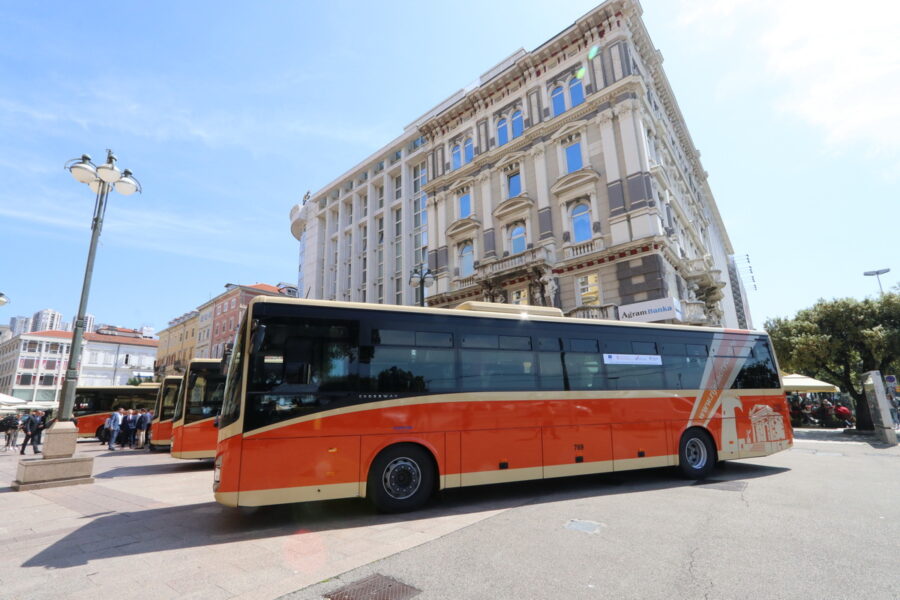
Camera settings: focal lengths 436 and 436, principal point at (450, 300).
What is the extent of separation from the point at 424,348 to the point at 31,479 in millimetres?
9279

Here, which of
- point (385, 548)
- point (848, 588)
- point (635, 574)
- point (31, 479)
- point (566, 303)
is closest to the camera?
point (848, 588)

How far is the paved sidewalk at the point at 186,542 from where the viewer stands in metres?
3.96

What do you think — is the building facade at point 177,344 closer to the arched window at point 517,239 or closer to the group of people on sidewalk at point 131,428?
the group of people on sidewalk at point 131,428

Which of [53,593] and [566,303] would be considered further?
[566,303]

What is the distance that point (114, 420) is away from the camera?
1970 centimetres

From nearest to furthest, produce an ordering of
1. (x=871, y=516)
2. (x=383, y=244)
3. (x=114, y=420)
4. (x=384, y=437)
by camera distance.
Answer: (x=871, y=516) → (x=384, y=437) → (x=114, y=420) → (x=383, y=244)

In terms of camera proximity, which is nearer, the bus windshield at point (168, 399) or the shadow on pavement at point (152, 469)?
the shadow on pavement at point (152, 469)

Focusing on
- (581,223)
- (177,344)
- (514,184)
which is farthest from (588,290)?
(177,344)

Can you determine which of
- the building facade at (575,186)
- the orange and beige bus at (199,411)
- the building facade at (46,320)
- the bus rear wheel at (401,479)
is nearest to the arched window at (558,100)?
the building facade at (575,186)

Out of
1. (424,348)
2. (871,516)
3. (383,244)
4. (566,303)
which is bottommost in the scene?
(871,516)

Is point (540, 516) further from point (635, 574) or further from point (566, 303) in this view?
point (566, 303)

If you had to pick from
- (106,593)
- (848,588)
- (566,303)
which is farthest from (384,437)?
(566,303)

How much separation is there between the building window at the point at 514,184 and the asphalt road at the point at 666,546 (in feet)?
69.7

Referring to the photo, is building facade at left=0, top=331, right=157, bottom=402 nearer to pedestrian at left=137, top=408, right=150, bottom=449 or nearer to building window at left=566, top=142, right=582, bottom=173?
pedestrian at left=137, top=408, right=150, bottom=449
